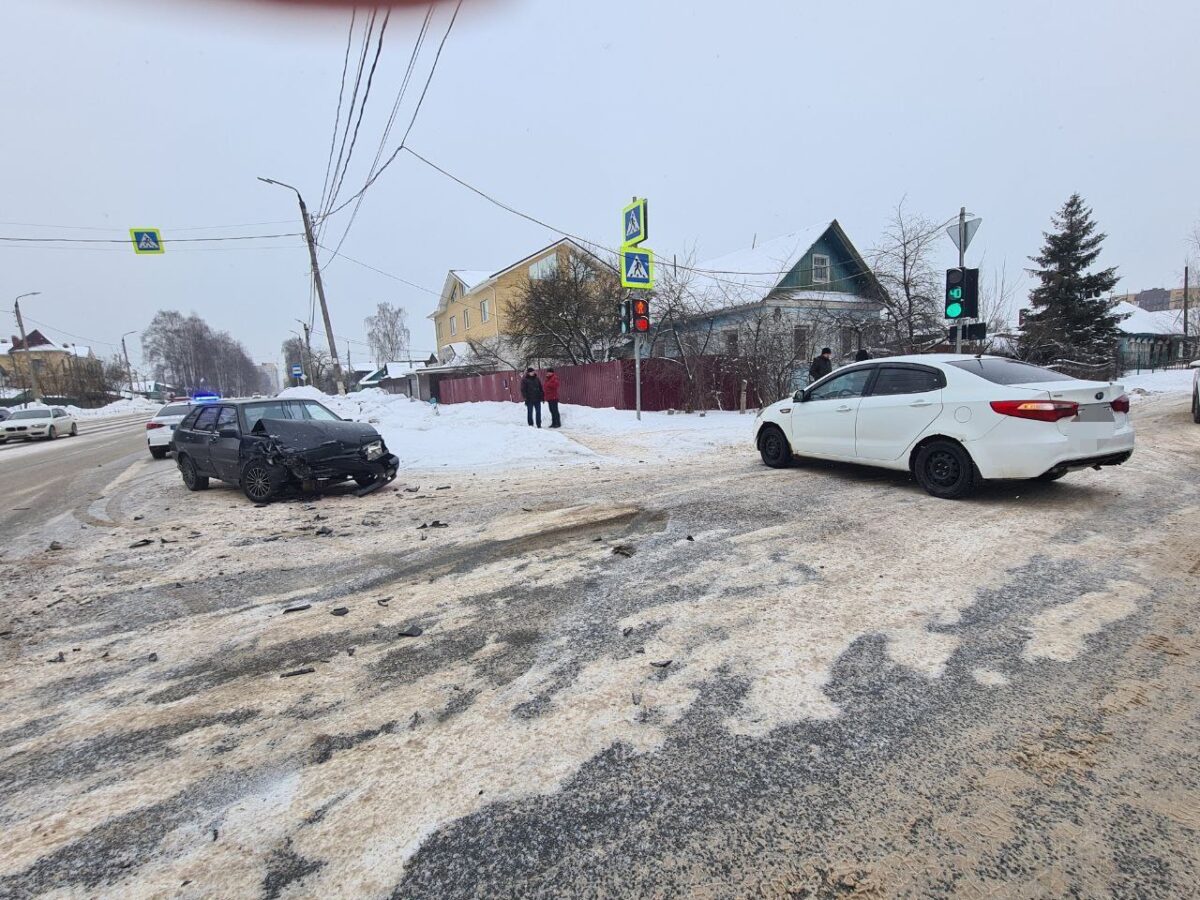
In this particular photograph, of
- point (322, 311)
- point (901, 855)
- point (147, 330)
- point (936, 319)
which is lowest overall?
point (901, 855)

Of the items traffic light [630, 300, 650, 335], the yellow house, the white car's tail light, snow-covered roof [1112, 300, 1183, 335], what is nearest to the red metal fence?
traffic light [630, 300, 650, 335]

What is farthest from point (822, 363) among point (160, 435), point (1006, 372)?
point (160, 435)

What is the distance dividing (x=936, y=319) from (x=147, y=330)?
112 metres

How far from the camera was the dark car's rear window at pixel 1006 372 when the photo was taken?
575 cm

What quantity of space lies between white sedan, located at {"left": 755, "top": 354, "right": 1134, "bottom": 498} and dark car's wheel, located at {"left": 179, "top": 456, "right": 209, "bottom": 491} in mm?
9137

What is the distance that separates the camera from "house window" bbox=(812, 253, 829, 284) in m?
26.6

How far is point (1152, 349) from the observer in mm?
48031

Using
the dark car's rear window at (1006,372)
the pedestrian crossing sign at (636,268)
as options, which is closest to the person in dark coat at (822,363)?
the pedestrian crossing sign at (636,268)

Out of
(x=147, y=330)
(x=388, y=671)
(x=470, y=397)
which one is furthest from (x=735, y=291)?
(x=147, y=330)

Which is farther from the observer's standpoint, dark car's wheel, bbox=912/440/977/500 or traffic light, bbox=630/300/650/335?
traffic light, bbox=630/300/650/335

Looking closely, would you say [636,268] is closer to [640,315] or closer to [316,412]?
[640,315]

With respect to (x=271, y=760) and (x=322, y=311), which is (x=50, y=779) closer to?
(x=271, y=760)

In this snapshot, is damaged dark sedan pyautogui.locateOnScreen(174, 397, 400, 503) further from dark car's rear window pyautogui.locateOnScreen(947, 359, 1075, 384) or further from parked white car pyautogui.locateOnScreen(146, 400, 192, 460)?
dark car's rear window pyautogui.locateOnScreen(947, 359, 1075, 384)

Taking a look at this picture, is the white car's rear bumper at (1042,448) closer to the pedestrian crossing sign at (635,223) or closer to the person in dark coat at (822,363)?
the person in dark coat at (822,363)
